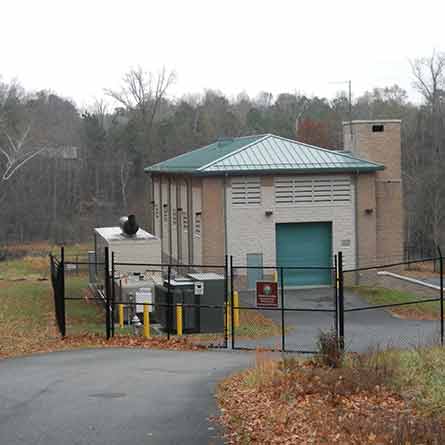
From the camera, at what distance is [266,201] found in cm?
3362

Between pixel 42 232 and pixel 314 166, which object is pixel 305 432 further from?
pixel 42 232

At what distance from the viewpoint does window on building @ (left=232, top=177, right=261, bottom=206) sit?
3325cm

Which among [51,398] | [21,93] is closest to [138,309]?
[51,398]

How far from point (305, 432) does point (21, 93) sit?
80.5 meters

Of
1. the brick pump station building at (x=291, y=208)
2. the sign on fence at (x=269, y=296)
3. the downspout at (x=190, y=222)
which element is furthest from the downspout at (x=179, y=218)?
the sign on fence at (x=269, y=296)

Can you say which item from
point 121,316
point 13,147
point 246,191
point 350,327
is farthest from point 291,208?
point 13,147

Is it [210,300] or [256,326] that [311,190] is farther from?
[210,300]

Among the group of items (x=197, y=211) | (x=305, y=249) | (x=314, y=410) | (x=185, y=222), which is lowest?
(x=314, y=410)

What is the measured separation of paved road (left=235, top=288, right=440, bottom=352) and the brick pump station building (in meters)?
2.14

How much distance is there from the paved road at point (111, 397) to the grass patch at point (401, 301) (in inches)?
411

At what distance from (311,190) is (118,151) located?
1930 inches

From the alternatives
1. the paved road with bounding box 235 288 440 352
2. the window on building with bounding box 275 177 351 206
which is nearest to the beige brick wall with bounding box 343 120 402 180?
the window on building with bounding box 275 177 351 206

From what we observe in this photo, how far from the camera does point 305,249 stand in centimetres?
3438

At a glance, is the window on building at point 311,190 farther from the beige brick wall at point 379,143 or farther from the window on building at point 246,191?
the beige brick wall at point 379,143
